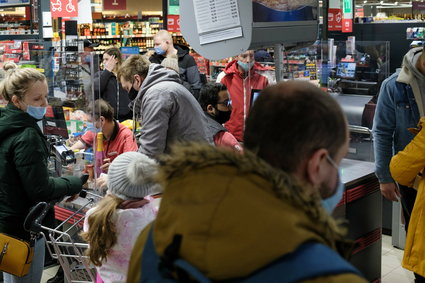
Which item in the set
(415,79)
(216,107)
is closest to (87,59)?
(216,107)

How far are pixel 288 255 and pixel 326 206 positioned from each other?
1.07 ft

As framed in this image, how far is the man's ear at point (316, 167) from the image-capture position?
1268 millimetres

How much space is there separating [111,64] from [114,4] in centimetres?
807

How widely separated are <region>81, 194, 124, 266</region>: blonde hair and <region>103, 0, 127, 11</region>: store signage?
12.3 m

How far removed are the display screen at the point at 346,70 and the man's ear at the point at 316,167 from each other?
487 cm

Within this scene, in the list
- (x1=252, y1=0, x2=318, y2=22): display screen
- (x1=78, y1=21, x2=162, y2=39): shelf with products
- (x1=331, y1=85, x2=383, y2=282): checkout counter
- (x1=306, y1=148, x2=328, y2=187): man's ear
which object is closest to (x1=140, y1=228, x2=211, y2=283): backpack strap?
(x1=306, y1=148, x2=328, y2=187): man's ear

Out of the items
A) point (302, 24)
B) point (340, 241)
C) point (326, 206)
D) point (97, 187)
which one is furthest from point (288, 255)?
point (97, 187)

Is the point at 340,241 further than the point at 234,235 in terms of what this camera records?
Yes

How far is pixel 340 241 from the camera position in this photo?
1.25 m

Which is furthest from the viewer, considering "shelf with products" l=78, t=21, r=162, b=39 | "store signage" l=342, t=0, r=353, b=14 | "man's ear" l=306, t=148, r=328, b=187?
"store signage" l=342, t=0, r=353, b=14

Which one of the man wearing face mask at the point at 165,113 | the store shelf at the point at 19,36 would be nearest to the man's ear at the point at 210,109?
the man wearing face mask at the point at 165,113

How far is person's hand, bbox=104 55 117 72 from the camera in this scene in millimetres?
6625

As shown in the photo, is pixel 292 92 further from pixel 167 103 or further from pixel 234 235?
pixel 167 103

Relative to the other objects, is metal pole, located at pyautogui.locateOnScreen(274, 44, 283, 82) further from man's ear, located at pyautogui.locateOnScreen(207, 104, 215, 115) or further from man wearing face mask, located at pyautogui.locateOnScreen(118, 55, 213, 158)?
man's ear, located at pyautogui.locateOnScreen(207, 104, 215, 115)
